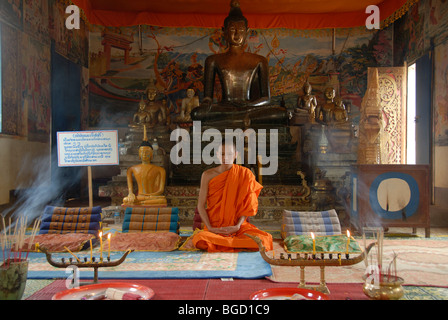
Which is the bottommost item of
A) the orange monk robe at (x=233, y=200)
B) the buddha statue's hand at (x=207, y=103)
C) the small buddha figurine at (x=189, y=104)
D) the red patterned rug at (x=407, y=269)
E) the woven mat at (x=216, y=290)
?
the red patterned rug at (x=407, y=269)

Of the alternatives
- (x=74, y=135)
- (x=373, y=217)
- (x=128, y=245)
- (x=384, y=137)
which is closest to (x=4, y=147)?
(x=74, y=135)

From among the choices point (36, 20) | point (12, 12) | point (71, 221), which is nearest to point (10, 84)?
point (12, 12)

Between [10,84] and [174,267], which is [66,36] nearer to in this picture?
[10,84]

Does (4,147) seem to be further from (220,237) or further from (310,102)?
(310,102)

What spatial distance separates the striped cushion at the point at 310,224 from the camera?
3.91 meters

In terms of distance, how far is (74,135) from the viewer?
432 centimetres

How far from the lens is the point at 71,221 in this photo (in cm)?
403

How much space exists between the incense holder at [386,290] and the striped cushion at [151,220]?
2511mm

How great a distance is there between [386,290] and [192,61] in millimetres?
8518

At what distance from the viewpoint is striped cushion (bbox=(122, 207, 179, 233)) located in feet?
13.3

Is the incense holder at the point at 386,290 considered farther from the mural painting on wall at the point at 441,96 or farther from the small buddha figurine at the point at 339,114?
the mural painting on wall at the point at 441,96

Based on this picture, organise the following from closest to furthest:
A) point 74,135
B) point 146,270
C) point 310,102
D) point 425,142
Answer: point 146,270 → point 74,135 → point 425,142 → point 310,102

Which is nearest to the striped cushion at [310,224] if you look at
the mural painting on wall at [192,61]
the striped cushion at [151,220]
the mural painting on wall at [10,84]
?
the striped cushion at [151,220]

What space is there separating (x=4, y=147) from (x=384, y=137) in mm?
6619
